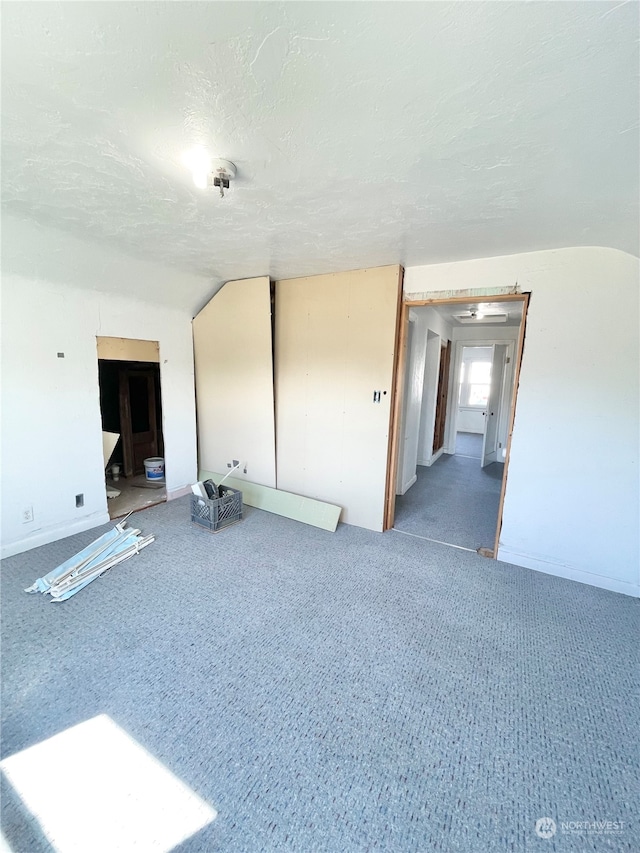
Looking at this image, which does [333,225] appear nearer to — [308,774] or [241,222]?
[241,222]

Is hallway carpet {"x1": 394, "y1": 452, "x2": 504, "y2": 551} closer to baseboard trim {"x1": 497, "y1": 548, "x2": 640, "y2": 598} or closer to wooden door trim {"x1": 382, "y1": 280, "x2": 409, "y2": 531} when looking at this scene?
baseboard trim {"x1": 497, "y1": 548, "x2": 640, "y2": 598}

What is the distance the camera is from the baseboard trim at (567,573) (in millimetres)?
2473

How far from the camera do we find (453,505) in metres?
4.08

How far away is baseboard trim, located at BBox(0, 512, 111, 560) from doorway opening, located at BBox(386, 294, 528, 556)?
2.84m

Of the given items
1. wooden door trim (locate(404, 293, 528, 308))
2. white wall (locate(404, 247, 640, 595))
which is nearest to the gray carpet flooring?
white wall (locate(404, 247, 640, 595))

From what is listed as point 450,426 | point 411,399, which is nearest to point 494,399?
point 450,426

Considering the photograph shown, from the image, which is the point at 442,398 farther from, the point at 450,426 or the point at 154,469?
the point at 154,469

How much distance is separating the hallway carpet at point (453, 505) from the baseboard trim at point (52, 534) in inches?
116

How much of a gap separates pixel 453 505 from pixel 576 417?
1885 millimetres

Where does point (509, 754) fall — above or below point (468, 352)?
below

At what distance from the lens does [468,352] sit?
8.80 metres

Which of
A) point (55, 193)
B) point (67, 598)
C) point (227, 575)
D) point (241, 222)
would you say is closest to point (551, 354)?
point (241, 222)

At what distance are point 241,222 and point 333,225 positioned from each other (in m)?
0.60

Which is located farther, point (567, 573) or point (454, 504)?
point (454, 504)
